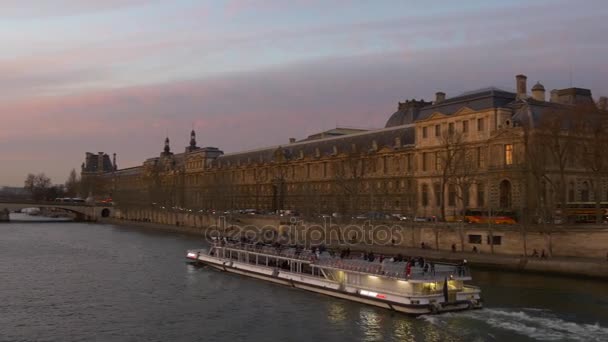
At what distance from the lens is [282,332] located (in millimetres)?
29578

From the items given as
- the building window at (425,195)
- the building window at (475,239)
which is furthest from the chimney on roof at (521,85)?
the building window at (475,239)

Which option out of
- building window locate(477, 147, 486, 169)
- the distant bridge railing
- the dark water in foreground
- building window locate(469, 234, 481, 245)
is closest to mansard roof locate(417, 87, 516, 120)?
building window locate(477, 147, 486, 169)

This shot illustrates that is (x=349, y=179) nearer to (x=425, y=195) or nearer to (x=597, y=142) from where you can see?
(x=425, y=195)

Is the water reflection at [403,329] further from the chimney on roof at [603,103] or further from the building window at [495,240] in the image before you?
the chimney on roof at [603,103]

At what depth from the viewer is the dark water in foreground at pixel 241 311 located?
29.2 metres

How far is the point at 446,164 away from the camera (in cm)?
6250

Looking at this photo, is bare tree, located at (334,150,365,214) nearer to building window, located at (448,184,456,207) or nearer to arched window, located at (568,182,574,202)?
building window, located at (448,184,456,207)

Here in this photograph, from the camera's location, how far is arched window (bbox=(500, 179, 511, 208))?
215ft

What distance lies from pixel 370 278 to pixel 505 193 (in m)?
34.1

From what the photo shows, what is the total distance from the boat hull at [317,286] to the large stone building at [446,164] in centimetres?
2074

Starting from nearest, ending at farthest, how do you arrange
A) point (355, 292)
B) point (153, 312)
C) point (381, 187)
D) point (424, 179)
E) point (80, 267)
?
point (153, 312) → point (355, 292) → point (80, 267) → point (424, 179) → point (381, 187)

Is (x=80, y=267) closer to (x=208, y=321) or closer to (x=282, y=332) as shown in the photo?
(x=208, y=321)

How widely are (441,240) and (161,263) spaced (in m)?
25.0

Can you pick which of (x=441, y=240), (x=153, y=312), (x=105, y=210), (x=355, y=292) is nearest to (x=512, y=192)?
(x=441, y=240)
